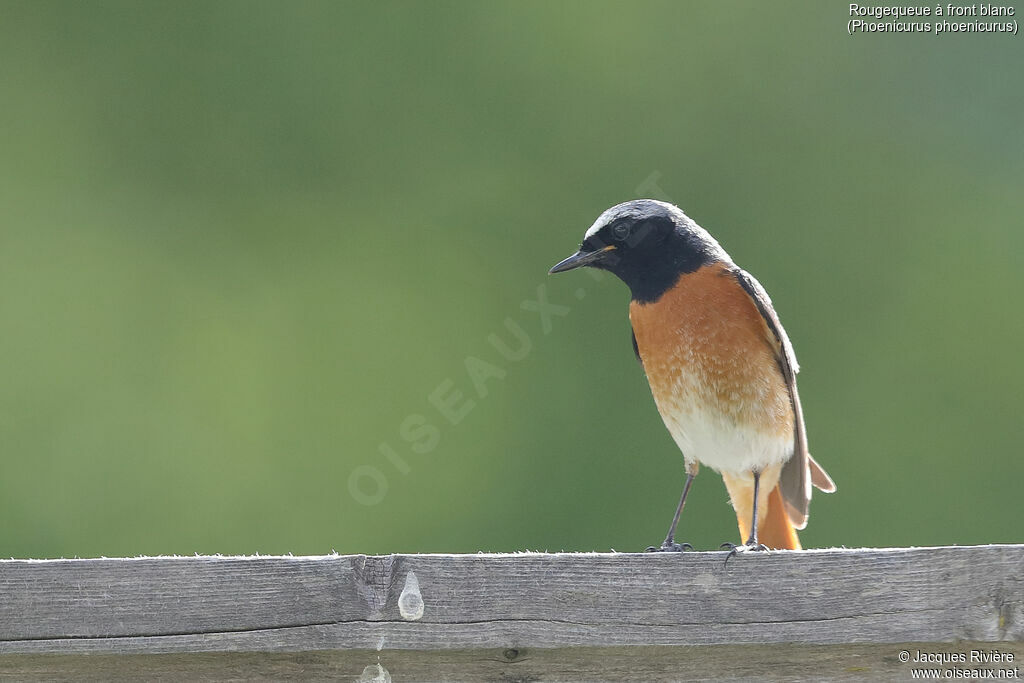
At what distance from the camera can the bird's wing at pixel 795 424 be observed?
4723 mm

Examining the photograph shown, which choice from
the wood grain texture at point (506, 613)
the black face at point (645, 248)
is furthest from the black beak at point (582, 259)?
the wood grain texture at point (506, 613)

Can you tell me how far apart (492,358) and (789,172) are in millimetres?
2944

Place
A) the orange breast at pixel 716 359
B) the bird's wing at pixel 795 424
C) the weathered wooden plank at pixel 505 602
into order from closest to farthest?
the weathered wooden plank at pixel 505 602 → the orange breast at pixel 716 359 → the bird's wing at pixel 795 424

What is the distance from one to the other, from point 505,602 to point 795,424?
6.70 feet

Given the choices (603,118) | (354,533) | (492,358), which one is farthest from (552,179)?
(354,533)

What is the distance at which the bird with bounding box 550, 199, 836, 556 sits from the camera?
462cm

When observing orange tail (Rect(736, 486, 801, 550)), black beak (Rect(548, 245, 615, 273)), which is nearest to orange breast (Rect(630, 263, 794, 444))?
black beak (Rect(548, 245, 615, 273))

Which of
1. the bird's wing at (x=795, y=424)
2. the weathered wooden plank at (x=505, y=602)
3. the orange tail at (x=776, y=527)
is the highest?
the weathered wooden plank at (x=505, y=602)

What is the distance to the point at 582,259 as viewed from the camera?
15.6 ft

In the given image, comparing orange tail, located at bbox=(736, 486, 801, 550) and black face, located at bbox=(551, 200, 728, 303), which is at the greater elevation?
black face, located at bbox=(551, 200, 728, 303)

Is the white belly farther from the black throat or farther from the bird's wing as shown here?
the black throat

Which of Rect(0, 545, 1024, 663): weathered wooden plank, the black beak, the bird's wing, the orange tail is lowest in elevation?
the orange tail

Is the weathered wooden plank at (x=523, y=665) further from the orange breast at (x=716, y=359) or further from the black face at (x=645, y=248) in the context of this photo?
the black face at (x=645, y=248)

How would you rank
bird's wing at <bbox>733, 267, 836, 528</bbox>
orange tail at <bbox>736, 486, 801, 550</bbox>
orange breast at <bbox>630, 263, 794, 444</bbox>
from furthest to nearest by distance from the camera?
orange tail at <bbox>736, 486, 801, 550</bbox>
bird's wing at <bbox>733, 267, 836, 528</bbox>
orange breast at <bbox>630, 263, 794, 444</bbox>
